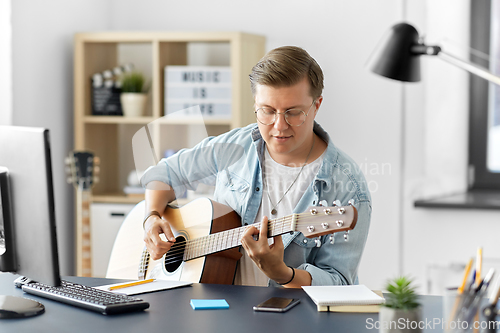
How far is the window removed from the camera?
2.66m

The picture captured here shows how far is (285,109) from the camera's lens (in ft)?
4.51

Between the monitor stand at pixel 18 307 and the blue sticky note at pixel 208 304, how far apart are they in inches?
11.4

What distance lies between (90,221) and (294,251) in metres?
1.60

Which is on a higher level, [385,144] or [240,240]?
[385,144]

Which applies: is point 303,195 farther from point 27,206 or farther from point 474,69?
point 27,206

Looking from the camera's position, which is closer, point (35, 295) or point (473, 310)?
point (473, 310)

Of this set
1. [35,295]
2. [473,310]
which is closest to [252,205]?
[35,295]

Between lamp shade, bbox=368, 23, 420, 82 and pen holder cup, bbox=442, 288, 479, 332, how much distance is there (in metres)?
0.97

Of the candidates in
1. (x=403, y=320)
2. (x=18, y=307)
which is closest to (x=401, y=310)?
(x=403, y=320)

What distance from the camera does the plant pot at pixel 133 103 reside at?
9.09 feet

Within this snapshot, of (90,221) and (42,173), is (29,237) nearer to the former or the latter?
(42,173)

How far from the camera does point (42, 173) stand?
0.98 metres

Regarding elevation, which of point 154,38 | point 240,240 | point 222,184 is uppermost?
point 154,38

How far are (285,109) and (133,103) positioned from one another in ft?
5.13
